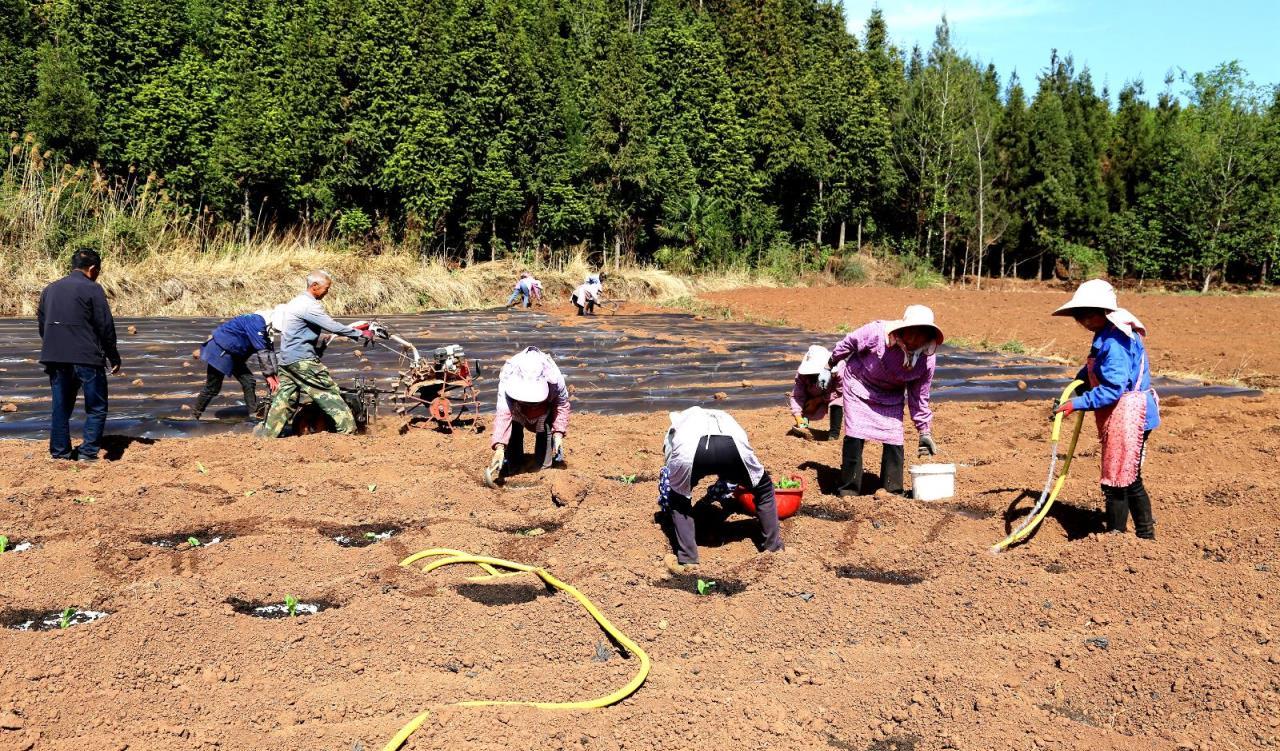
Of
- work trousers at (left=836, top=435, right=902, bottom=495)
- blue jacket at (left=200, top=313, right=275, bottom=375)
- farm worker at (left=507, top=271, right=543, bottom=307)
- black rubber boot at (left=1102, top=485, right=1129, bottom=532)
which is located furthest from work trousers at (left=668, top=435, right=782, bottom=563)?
farm worker at (left=507, top=271, right=543, bottom=307)

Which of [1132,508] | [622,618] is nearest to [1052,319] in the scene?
[1132,508]

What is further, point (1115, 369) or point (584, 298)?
point (584, 298)

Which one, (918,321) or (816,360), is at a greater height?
(918,321)

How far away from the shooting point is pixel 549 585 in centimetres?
504

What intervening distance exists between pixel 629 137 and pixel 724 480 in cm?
2240

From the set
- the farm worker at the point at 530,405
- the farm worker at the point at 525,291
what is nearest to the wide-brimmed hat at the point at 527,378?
the farm worker at the point at 530,405

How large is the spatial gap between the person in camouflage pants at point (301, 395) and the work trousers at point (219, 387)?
0.67 m

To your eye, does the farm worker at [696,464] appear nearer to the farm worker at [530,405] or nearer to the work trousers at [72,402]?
the farm worker at [530,405]

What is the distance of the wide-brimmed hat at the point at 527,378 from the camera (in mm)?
6328

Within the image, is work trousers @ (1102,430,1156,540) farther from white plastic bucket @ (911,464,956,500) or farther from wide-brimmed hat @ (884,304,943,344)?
wide-brimmed hat @ (884,304,943,344)

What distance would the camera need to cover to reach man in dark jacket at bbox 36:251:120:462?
6945mm

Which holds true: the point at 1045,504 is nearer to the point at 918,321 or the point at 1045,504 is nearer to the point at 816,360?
the point at 918,321

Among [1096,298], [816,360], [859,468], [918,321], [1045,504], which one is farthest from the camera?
[816,360]

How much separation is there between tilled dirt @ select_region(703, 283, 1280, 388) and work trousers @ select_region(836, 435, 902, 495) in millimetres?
7631
